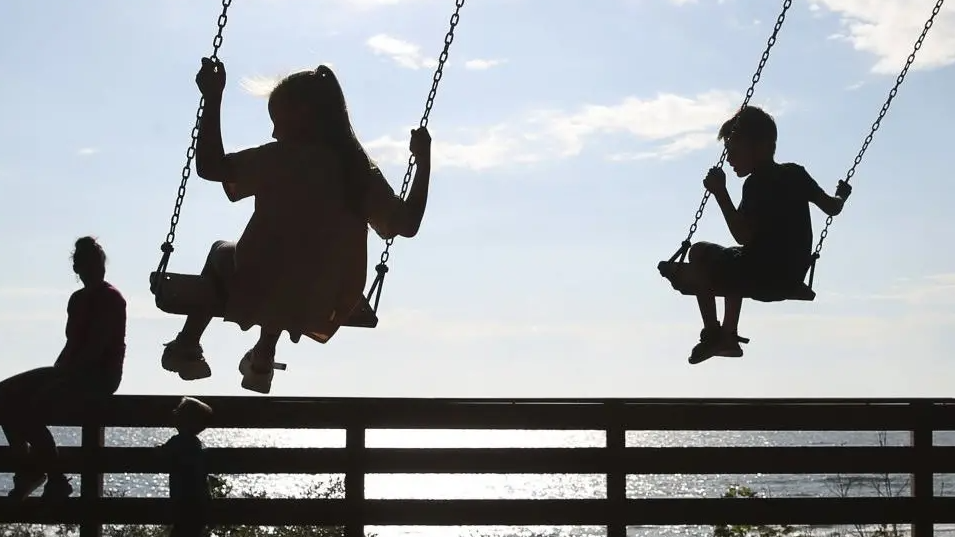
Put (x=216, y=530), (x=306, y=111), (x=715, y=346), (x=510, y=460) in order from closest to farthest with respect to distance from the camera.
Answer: (x=306, y=111)
(x=510, y=460)
(x=715, y=346)
(x=216, y=530)

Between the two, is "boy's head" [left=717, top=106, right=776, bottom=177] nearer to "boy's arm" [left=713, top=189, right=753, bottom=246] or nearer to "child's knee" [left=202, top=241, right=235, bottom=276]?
"boy's arm" [left=713, top=189, right=753, bottom=246]

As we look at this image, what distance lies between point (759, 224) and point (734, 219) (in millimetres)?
197

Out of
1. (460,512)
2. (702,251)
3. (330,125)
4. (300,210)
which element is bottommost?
(460,512)

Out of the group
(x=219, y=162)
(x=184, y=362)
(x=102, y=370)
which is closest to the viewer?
(x=219, y=162)

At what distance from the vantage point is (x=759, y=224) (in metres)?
7.15

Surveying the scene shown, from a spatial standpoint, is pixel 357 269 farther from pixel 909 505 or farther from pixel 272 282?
pixel 909 505

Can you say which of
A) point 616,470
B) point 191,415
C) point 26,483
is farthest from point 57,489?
point 616,470

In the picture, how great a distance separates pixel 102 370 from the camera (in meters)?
6.97

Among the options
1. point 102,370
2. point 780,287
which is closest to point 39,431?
point 102,370

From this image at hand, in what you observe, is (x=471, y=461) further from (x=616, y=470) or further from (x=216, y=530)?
(x=216, y=530)

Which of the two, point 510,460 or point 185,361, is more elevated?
point 185,361

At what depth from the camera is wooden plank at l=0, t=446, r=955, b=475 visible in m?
6.48

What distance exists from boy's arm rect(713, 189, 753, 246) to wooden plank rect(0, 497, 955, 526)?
4.99 feet

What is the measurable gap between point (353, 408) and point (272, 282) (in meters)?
0.99
